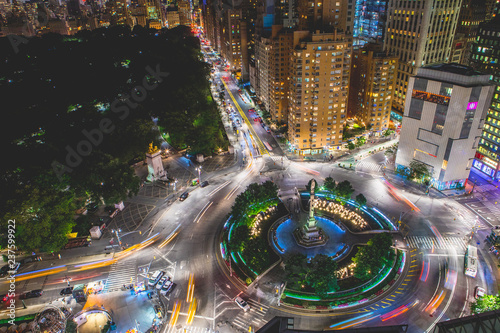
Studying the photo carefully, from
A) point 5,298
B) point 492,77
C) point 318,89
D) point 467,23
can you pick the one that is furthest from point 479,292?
point 467,23

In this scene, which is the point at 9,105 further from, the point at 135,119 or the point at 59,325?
the point at 59,325

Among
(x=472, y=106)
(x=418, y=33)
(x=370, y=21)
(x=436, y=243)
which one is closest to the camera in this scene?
(x=436, y=243)

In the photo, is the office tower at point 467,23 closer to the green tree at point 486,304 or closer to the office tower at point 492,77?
the office tower at point 492,77

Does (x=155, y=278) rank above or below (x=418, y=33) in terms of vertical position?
below

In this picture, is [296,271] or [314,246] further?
[314,246]

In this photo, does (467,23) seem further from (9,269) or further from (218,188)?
(9,269)

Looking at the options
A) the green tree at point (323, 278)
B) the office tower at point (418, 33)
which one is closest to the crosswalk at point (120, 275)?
the green tree at point (323, 278)
